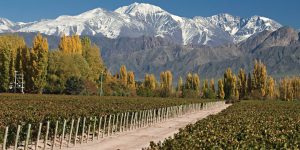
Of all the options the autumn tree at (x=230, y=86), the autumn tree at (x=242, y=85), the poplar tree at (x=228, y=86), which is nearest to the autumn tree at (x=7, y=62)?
the poplar tree at (x=228, y=86)

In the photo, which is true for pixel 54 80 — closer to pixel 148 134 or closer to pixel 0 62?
pixel 0 62

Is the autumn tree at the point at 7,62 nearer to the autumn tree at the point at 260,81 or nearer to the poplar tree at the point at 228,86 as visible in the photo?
the poplar tree at the point at 228,86

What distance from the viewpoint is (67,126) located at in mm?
34625

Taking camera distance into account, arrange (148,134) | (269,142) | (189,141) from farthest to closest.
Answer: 1. (148,134)
2. (269,142)
3. (189,141)

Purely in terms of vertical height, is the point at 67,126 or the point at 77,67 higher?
the point at 77,67

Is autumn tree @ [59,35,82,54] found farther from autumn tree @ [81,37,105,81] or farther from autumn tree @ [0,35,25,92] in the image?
autumn tree @ [0,35,25,92]

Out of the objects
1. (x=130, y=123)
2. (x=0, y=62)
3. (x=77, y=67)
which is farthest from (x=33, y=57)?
(x=130, y=123)

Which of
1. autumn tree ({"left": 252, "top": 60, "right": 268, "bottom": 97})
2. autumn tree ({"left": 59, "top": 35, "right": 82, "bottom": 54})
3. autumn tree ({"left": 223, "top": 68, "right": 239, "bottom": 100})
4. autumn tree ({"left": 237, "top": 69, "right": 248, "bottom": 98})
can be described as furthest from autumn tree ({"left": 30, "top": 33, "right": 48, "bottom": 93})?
autumn tree ({"left": 252, "top": 60, "right": 268, "bottom": 97})

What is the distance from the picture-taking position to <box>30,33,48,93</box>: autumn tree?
112312 millimetres

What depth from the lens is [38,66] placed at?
11238 centimetres

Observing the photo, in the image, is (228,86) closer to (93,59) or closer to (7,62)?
(93,59)

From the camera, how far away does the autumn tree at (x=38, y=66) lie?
112 m

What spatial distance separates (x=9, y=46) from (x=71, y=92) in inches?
711

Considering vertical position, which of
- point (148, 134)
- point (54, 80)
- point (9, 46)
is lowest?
point (148, 134)
